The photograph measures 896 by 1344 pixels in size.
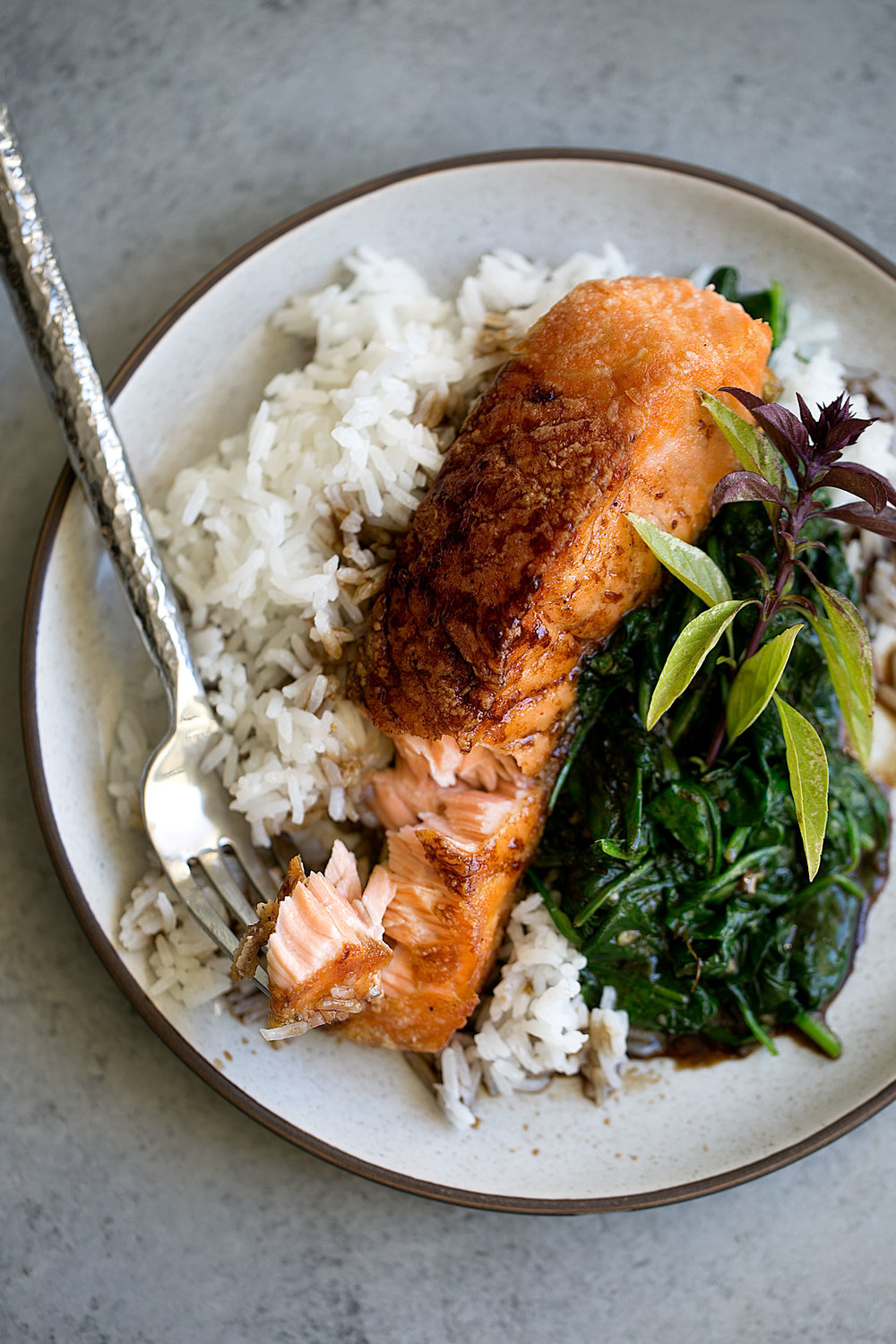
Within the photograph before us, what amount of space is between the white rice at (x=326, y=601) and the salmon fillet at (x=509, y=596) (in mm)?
146

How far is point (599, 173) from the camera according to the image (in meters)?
3.01

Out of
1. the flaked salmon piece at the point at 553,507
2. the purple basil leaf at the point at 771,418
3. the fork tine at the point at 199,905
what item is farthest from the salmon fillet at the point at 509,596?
the fork tine at the point at 199,905

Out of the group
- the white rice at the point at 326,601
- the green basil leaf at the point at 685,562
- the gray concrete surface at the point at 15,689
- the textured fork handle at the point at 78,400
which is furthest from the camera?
the gray concrete surface at the point at 15,689

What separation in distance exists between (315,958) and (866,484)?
5.69 ft

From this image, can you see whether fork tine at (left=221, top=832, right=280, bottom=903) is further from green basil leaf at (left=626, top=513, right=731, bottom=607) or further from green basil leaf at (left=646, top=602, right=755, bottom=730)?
green basil leaf at (left=626, top=513, right=731, bottom=607)

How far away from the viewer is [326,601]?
2.63 metres

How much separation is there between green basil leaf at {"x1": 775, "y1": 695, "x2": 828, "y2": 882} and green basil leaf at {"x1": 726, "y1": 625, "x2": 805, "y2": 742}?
12 centimetres

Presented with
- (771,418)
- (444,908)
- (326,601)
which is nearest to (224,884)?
(444,908)

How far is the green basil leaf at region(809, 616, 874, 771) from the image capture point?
2.41 meters

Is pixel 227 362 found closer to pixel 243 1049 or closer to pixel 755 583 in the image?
pixel 755 583

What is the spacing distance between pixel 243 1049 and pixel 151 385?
201 cm

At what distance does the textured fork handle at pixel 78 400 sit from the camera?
249 centimetres

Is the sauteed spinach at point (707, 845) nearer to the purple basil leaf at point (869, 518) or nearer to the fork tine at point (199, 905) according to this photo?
the purple basil leaf at point (869, 518)

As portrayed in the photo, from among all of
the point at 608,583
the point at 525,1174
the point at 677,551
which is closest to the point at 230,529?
the point at 608,583
